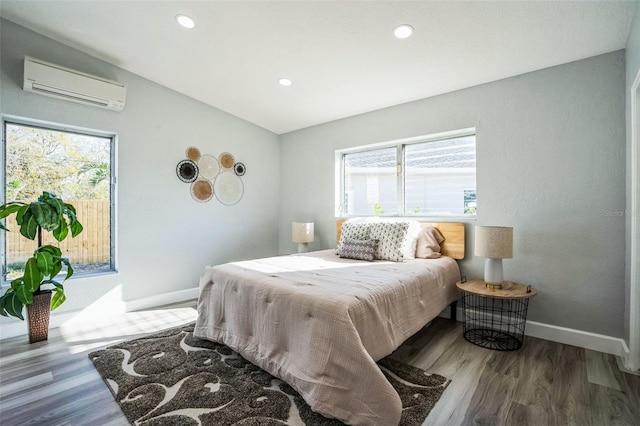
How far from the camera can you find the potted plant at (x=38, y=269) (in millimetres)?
2365

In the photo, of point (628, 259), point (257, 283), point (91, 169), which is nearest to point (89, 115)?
point (91, 169)

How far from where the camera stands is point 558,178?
2.53m

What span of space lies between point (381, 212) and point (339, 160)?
1.01 meters

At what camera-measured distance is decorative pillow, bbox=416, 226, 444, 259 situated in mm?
2998

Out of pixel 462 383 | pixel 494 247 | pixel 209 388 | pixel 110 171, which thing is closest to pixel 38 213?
pixel 110 171

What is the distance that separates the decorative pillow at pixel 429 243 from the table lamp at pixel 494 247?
55 centimetres

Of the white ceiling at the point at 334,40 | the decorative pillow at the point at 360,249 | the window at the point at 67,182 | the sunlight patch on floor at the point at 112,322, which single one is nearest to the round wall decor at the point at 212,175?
the window at the point at 67,182

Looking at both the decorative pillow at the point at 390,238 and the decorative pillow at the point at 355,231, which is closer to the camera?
the decorative pillow at the point at 390,238

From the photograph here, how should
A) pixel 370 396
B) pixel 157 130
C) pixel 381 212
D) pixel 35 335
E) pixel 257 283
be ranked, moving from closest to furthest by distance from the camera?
pixel 370 396
pixel 257 283
pixel 35 335
pixel 157 130
pixel 381 212

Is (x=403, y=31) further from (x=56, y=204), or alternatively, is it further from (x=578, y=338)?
(x=56, y=204)

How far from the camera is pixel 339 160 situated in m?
4.25

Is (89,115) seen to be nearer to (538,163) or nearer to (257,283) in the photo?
(257,283)

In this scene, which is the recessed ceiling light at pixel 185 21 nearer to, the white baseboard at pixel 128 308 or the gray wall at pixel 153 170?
the gray wall at pixel 153 170

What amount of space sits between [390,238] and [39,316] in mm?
3279
